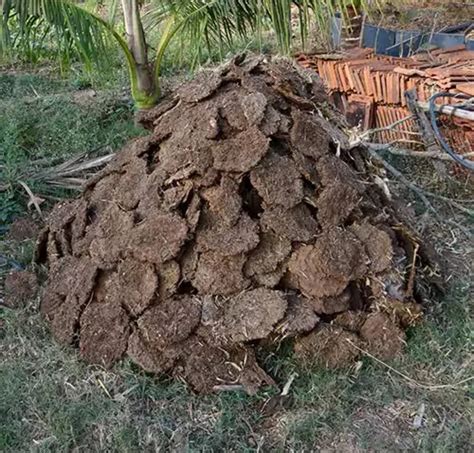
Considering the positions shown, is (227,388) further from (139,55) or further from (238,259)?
(139,55)

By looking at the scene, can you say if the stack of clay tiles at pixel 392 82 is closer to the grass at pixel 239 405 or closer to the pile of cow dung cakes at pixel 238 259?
the pile of cow dung cakes at pixel 238 259

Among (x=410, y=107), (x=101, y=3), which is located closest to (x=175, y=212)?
(x=410, y=107)

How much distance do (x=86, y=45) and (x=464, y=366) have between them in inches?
122

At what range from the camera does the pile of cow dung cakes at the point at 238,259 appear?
9.45 ft

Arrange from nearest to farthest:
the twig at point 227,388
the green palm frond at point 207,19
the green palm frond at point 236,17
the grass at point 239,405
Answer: the grass at point 239,405, the twig at point 227,388, the green palm frond at point 236,17, the green palm frond at point 207,19

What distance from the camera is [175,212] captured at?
3.09 meters

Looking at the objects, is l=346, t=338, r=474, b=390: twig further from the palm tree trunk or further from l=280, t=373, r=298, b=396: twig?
the palm tree trunk

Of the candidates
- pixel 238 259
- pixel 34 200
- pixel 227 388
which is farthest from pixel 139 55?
pixel 227 388

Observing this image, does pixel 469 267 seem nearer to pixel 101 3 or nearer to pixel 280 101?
pixel 280 101

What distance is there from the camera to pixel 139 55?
4910 millimetres

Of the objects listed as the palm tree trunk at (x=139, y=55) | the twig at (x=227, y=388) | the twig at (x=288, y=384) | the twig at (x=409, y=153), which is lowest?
the twig at (x=288, y=384)

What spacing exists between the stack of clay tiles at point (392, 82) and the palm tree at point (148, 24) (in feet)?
2.79

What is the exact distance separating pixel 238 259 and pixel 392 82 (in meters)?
2.72

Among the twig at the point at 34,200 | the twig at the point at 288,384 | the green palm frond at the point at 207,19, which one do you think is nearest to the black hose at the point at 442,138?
the green palm frond at the point at 207,19
